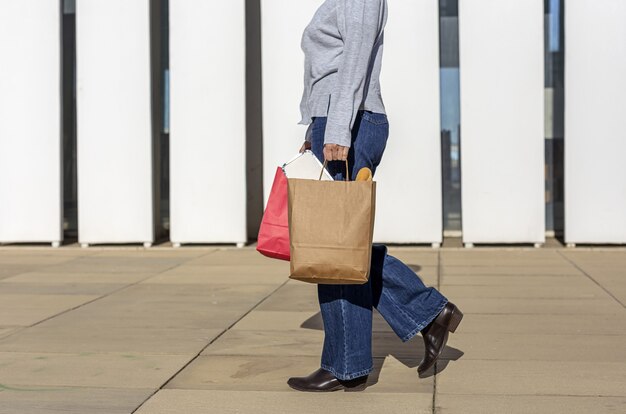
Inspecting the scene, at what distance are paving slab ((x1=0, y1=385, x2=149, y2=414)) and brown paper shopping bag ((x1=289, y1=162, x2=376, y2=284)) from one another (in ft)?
3.08

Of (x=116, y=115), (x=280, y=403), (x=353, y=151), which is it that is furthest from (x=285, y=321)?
(x=116, y=115)

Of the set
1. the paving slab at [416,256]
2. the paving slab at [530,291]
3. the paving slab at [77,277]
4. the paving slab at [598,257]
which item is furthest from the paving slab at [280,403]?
the paving slab at [598,257]

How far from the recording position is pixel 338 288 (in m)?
4.14

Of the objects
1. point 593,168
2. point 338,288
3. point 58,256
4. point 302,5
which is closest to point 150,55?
point 302,5

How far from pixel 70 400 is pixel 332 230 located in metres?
1.35

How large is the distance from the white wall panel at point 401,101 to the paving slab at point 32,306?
454 cm

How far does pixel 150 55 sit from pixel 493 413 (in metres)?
8.63

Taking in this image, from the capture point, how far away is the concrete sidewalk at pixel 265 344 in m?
4.12

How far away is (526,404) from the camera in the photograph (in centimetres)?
401

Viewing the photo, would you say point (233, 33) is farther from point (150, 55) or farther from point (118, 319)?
point (118, 319)

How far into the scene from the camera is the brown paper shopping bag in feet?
12.4

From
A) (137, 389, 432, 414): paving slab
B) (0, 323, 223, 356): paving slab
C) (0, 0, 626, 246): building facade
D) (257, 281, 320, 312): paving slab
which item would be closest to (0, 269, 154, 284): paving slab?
(257, 281, 320, 312): paving slab

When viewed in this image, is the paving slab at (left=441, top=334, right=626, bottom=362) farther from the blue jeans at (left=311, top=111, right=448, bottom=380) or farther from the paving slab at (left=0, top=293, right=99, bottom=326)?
the paving slab at (left=0, top=293, right=99, bottom=326)

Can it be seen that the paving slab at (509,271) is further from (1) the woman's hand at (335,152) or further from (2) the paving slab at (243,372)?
(1) the woman's hand at (335,152)
